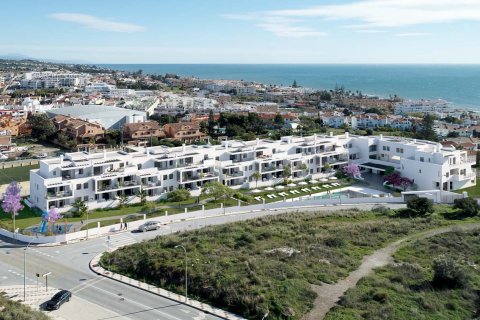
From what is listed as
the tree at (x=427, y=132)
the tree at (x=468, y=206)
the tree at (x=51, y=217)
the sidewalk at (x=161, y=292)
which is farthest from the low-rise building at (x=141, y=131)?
the sidewalk at (x=161, y=292)

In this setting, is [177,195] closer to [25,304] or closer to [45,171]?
[45,171]

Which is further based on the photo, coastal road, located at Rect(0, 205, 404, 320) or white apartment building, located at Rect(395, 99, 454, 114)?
white apartment building, located at Rect(395, 99, 454, 114)

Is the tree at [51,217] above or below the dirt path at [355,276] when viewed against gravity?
above

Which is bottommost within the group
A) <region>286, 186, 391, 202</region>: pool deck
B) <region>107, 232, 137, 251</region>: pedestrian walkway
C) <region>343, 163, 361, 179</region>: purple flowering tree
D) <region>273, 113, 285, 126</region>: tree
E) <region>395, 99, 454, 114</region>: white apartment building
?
<region>107, 232, 137, 251</region>: pedestrian walkway

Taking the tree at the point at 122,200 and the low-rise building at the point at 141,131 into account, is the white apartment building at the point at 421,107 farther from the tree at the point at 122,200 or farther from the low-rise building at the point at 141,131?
the tree at the point at 122,200

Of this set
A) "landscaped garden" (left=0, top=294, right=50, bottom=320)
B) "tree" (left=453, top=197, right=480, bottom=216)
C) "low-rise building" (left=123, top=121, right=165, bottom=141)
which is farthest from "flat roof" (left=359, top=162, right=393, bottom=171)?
"landscaped garden" (left=0, top=294, right=50, bottom=320)

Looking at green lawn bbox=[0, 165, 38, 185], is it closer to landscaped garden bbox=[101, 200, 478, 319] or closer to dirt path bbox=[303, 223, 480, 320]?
landscaped garden bbox=[101, 200, 478, 319]

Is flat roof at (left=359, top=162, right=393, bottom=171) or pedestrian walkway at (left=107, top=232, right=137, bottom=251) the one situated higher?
flat roof at (left=359, top=162, right=393, bottom=171)

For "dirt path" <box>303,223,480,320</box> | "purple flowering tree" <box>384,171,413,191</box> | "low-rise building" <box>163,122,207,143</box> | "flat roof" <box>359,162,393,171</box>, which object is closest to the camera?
"dirt path" <box>303,223,480,320</box>
